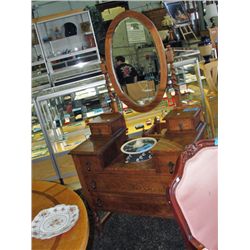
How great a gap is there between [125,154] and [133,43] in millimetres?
851

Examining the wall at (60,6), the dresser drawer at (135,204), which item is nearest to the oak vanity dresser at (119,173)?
the dresser drawer at (135,204)

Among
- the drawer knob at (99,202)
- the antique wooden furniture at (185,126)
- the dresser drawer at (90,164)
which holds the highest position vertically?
the antique wooden furniture at (185,126)

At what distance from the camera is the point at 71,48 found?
516 cm

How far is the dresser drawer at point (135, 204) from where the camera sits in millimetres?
1929

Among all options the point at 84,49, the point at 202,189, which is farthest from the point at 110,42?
the point at 84,49

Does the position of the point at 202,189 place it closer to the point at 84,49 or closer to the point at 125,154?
the point at 125,154

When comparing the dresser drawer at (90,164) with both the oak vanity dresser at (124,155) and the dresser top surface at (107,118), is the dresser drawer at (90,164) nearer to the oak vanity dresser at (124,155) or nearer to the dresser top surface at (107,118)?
the oak vanity dresser at (124,155)

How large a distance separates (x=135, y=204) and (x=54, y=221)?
77cm

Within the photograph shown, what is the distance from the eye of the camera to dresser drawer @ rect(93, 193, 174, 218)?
1.93 metres

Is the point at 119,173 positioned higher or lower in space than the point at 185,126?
lower

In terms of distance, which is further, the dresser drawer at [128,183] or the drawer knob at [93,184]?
the drawer knob at [93,184]

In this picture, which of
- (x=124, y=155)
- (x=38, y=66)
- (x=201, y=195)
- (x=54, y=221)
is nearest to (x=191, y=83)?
(x=124, y=155)

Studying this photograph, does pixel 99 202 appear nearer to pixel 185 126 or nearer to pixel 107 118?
pixel 107 118
